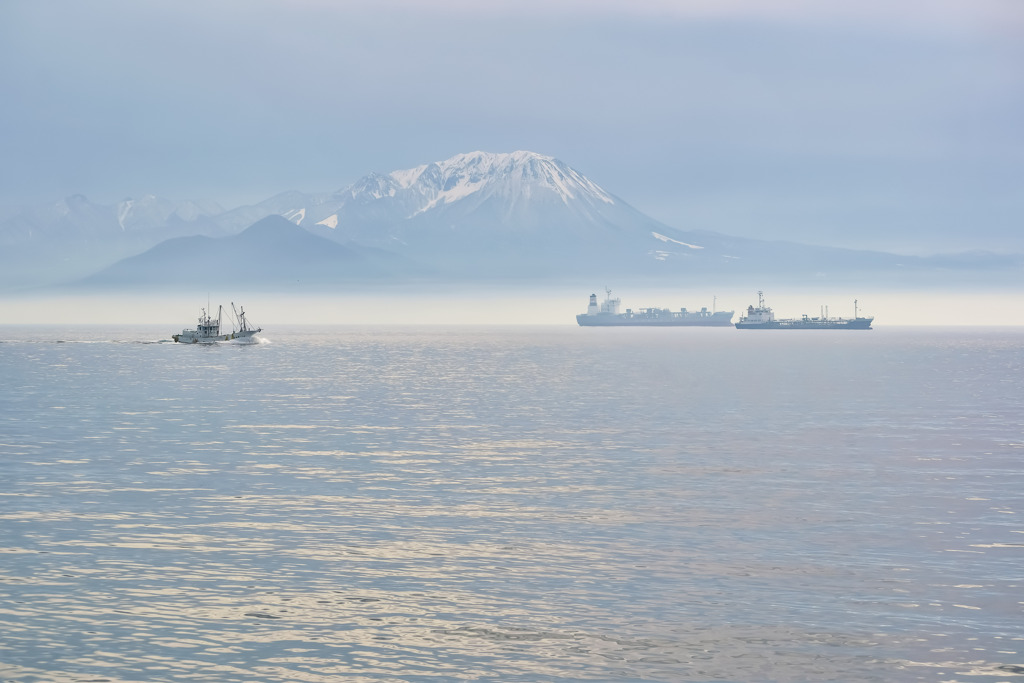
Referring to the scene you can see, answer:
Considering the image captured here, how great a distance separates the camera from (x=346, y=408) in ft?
319

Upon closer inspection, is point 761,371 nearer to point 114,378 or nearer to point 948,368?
point 948,368

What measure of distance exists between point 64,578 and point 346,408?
64.4m

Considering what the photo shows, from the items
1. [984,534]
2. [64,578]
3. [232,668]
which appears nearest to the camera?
[232,668]

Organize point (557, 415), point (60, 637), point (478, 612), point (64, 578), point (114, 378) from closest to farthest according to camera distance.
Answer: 1. point (60, 637)
2. point (478, 612)
3. point (64, 578)
4. point (557, 415)
5. point (114, 378)

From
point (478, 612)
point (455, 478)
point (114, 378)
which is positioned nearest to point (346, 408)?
point (455, 478)

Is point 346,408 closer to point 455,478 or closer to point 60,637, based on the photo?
point 455,478

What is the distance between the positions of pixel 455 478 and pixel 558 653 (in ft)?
92.7

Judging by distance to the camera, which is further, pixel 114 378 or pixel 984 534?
pixel 114 378

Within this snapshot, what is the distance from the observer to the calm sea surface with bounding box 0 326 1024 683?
2580 centimetres

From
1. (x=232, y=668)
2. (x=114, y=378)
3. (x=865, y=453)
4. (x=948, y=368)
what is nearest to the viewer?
(x=232, y=668)

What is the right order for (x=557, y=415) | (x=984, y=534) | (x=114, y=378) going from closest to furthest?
1. (x=984, y=534)
2. (x=557, y=415)
3. (x=114, y=378)

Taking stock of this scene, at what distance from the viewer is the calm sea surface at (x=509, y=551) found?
25.8 m

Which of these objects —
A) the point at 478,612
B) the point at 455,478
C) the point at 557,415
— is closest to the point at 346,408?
the point at 557,415

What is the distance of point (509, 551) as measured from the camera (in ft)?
121
